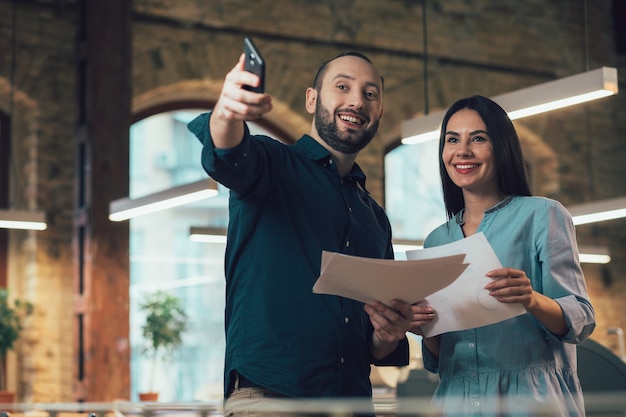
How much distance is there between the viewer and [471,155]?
2289 millimetres

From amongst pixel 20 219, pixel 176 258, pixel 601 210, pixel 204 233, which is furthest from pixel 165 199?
pixel 601 210

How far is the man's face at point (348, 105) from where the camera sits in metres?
2.24

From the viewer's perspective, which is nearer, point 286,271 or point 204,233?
point 286,271

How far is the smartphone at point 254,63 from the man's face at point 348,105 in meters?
0.49

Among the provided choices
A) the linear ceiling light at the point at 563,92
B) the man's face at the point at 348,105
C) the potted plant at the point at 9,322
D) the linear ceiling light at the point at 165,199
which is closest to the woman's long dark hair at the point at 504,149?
the man's face at the point at 348,105

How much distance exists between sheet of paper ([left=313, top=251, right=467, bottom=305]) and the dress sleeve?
282mm

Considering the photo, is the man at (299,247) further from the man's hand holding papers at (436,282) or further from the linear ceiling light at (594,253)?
the linear ceiling light at (594,253)

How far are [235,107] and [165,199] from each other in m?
5.10

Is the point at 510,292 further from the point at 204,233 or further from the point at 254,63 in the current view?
the point at 204,233

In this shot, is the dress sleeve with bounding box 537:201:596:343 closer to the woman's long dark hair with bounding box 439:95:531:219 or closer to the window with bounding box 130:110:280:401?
the woman's long dark hair with bounding box 439:95:531:219

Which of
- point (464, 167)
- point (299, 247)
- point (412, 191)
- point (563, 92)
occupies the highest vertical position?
point (412, 191)

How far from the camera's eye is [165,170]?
9414 millimetres

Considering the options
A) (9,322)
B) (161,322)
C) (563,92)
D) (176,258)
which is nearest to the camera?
(563,92)

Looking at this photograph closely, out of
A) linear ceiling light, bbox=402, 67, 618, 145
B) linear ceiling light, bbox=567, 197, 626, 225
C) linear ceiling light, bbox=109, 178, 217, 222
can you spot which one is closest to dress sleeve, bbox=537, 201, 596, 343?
linear ceiling light, bbox=402, 67, 618, 145
